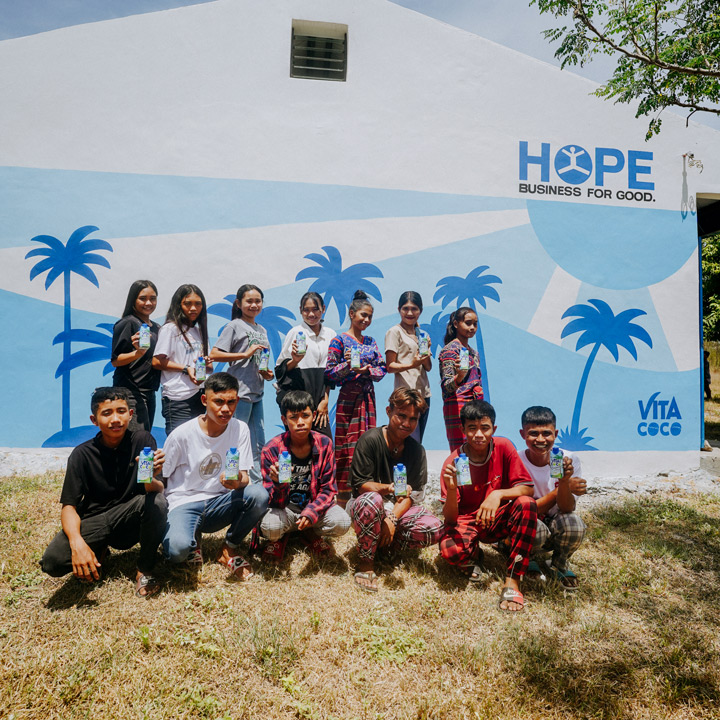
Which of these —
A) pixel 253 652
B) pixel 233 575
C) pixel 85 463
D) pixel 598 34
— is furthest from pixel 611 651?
pixel 598 34

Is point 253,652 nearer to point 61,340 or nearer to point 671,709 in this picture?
point 671,709

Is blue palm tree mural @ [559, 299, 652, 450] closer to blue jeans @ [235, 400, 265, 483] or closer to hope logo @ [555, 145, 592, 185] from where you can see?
hope logo @ [555, 145, 592, 185]

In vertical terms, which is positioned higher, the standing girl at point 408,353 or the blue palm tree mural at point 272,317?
the blue palm tree mural at point 272,317

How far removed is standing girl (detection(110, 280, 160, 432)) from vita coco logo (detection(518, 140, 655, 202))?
4.40m

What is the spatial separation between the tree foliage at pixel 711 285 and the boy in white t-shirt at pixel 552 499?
1511 cm

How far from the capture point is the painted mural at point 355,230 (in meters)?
5.32

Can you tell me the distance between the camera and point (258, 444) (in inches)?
173

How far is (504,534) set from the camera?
3248 mm

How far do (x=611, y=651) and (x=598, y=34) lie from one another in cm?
350

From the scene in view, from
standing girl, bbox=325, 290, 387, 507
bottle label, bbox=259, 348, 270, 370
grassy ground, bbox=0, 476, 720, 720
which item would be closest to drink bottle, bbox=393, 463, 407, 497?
grassy ground, bbox=0, 476, 720, 720

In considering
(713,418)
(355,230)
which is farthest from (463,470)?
(713,418)

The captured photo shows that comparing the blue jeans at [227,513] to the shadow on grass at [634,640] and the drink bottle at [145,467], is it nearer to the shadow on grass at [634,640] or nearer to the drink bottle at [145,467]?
the drink bottle at [145,467]

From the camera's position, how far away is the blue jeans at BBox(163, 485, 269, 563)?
3068mm

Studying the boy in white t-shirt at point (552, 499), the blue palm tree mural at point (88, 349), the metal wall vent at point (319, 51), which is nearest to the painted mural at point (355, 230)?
the blue palm tree mural at point (88, 349)
